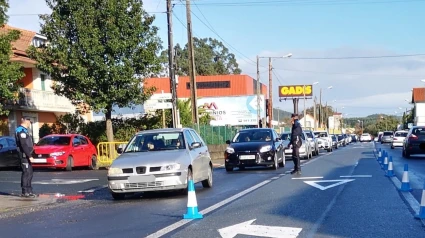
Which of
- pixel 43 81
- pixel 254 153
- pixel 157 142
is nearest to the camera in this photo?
pixel 157 142

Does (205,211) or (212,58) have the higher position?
(212,58)

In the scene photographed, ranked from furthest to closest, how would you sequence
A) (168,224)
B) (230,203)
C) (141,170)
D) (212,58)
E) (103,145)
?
(212,58)
(103,145)
(141,170)
(230,203)
(168,224)

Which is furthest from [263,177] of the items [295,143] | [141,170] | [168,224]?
[168,224]

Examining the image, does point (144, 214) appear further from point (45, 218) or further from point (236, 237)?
point (236, 237)

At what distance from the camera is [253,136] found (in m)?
23.1

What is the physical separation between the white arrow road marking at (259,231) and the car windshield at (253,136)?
1341cm

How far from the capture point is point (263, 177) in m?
18.7

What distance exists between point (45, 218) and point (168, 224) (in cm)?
275

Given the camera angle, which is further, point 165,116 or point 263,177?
point 165,116

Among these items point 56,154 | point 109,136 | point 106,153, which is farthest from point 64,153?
point 109,136

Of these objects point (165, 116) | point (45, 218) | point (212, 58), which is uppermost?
point (212, 58)

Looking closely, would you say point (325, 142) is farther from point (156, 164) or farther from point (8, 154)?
point (156, 164)

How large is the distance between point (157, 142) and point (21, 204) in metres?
3.35

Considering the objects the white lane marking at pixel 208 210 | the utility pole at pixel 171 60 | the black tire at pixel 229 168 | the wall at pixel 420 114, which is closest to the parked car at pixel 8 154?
the utility pole at pixel 171 60
